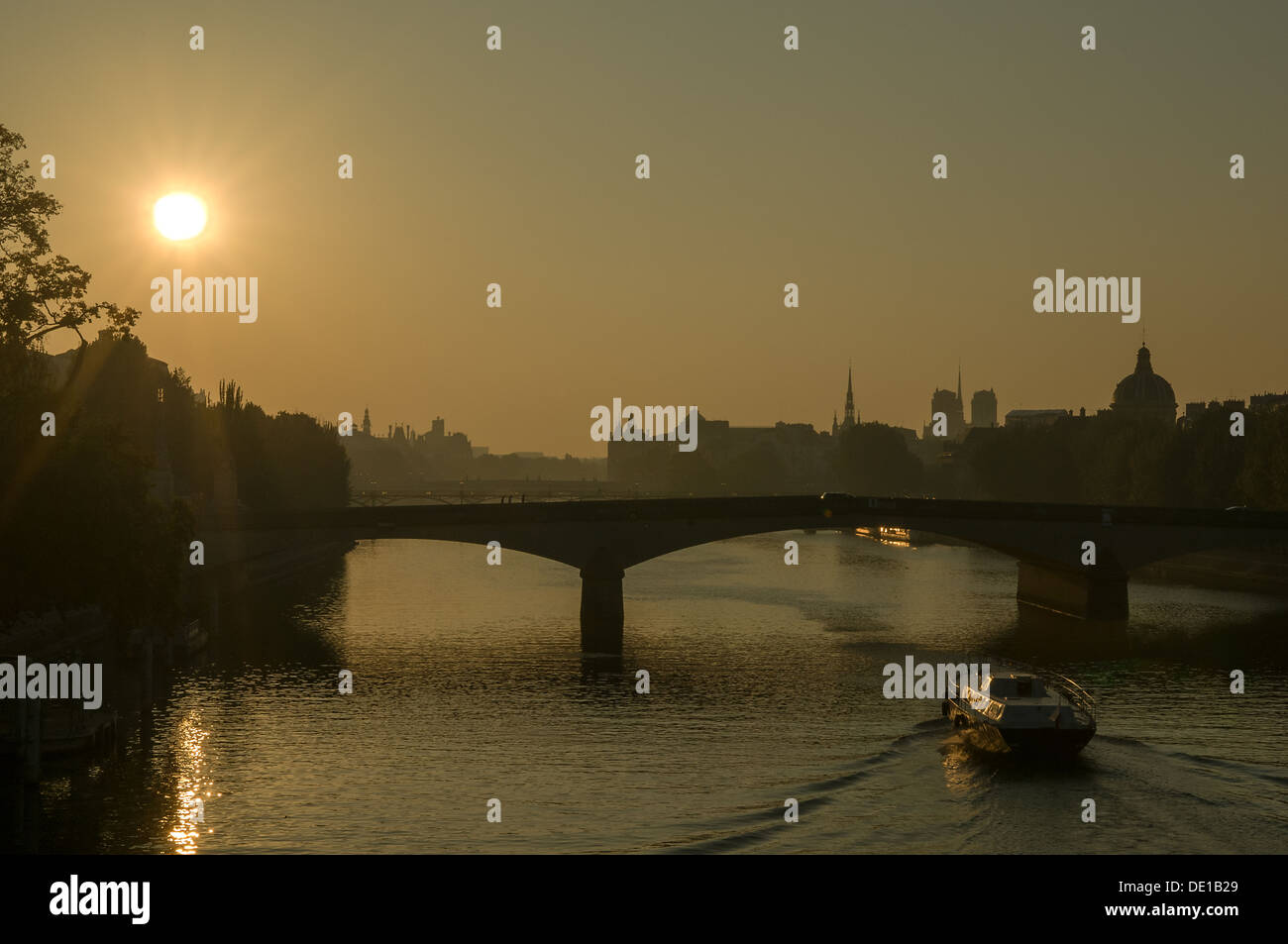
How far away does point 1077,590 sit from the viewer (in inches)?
3295

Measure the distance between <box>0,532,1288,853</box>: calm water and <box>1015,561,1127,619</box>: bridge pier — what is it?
2297 millimetres

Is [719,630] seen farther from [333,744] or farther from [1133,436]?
[1133,436]

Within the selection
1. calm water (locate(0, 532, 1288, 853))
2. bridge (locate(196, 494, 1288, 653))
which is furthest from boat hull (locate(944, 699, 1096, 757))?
bridge (locate(196, 494, 1288, 653))

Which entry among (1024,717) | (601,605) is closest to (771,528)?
(601,605)

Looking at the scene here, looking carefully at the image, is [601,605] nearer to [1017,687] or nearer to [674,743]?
[674,743]

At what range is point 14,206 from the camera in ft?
134

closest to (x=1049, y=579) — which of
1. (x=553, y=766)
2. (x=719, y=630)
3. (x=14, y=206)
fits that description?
(x=719, y=630)

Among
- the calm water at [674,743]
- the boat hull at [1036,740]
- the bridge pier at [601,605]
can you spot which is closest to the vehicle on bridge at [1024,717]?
the boat hull at [1036,740]

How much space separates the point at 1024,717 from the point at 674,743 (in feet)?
36.9

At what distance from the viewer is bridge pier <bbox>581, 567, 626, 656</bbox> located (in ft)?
236

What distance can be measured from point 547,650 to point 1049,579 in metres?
37.4

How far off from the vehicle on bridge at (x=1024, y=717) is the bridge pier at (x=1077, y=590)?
35.9m
